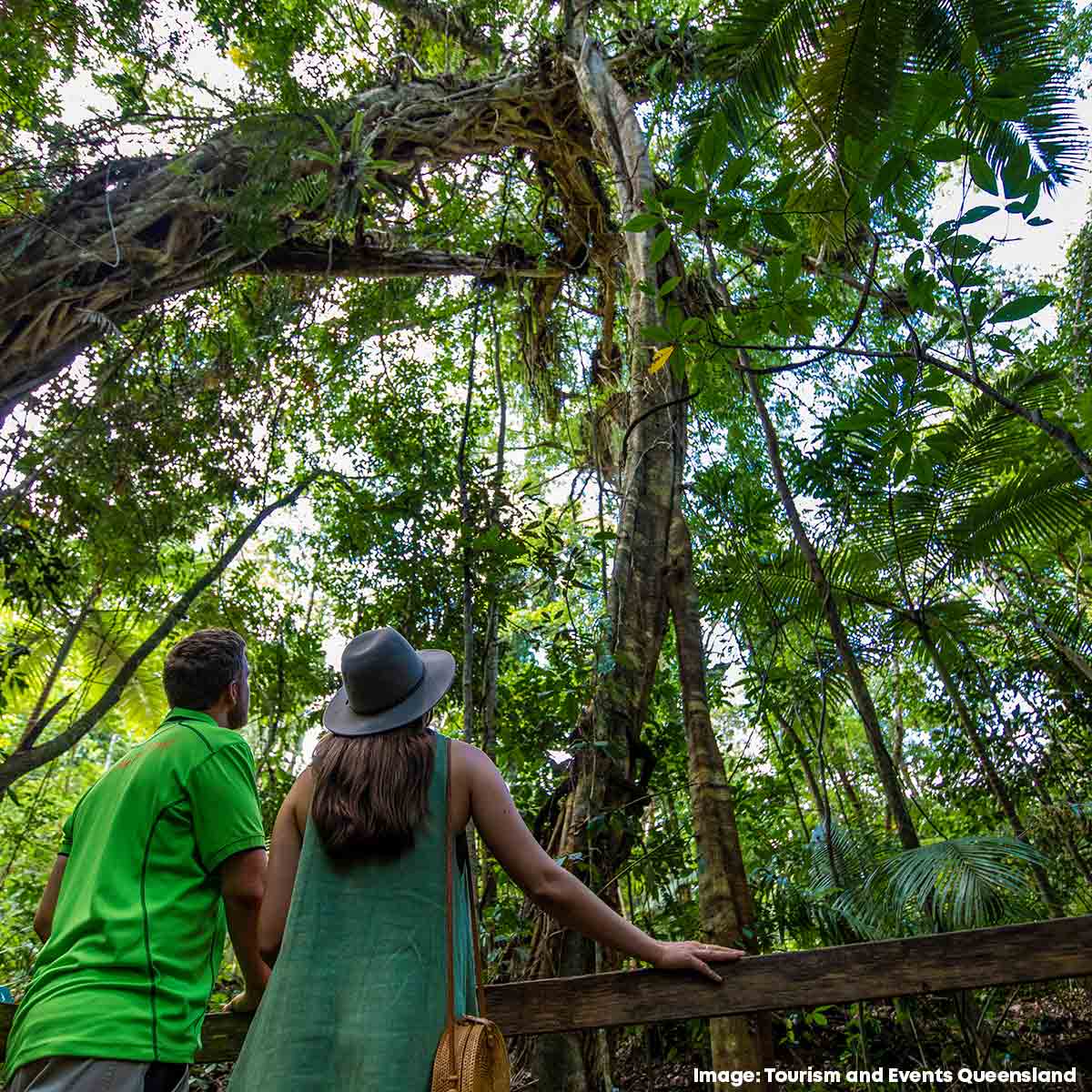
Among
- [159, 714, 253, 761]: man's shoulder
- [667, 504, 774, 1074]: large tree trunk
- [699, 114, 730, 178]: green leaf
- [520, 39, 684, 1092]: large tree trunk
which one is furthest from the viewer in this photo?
[520, 39, 684, 1092]: large tree trunk

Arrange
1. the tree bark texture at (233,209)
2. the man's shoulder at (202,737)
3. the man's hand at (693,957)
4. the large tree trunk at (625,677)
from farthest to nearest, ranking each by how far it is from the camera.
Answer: the tree bark texture at (233,209) < the large tree trunk at (625,677) < the man's shoulder at (202,737) < the man's hand at (693,957)

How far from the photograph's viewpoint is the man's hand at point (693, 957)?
60.5 inches

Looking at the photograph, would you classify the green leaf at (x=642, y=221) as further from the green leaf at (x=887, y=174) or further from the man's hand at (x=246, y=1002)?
the man's hand at (x=246, y=1002)

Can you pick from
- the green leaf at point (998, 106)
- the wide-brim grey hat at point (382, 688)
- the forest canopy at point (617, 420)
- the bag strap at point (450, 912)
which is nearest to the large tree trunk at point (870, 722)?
the forest canopy at point (617, 420)

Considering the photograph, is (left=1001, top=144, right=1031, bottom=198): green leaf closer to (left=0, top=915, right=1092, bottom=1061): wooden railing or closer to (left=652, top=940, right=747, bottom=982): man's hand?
(left=0, top=915, right=1092, bottom=1061): wooden railing

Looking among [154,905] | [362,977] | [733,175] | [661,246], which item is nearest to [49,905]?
[154,905]

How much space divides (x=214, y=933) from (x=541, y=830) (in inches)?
67.5

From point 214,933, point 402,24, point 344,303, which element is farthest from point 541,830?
point 402,24

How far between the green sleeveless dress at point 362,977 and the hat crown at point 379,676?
0.19m

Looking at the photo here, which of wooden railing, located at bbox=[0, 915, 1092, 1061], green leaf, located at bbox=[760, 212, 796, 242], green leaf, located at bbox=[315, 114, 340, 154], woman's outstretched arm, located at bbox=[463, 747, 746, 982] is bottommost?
wooden railing, located at bbox=[0, 915, 1092, 1061]

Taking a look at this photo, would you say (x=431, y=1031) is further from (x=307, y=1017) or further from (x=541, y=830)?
(x=541, y=830)

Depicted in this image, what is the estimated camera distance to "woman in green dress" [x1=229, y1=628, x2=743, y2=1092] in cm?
125

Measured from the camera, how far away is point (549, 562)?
152 inches

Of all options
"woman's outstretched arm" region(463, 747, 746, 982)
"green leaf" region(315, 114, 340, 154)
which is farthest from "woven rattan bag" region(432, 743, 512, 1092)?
"green leaf" region(315, 114, 340, 154)
